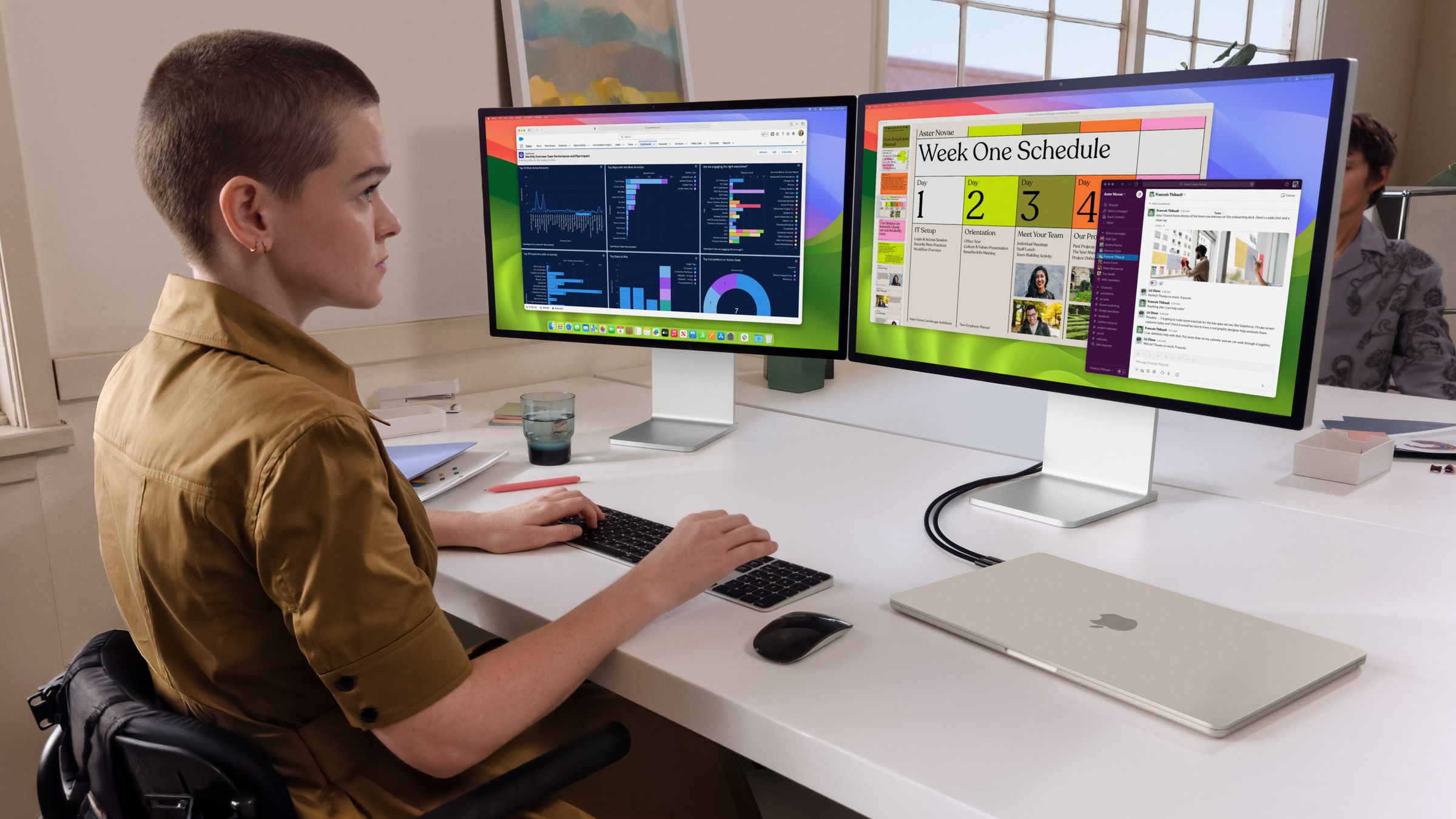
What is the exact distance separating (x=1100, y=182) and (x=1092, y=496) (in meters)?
0.39

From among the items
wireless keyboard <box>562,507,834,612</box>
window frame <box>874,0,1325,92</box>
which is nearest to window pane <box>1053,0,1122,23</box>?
window frame <box>874,0,1325,92</box>

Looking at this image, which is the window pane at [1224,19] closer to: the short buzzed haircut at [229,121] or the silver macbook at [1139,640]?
the silver macbook at [1139,640]

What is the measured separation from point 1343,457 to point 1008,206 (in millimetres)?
617

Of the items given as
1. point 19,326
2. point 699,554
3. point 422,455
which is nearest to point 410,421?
point 422,455

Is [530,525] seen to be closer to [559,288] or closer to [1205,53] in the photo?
[559,288]

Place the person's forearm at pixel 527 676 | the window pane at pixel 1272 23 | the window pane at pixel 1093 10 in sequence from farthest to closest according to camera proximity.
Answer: the window pane at pixel 1272 23 → the window pane at pixel 1093 10 → the person's forearm at pixel 527 676

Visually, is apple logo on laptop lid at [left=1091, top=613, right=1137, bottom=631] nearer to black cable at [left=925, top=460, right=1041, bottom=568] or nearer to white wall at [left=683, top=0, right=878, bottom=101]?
black cable at [left=925, top=460, right=1041, bottom=568]

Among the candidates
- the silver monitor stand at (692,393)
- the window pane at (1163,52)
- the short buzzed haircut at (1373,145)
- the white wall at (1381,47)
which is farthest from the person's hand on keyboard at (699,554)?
the white wall at (1381,47)

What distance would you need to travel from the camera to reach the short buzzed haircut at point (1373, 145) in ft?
7.59

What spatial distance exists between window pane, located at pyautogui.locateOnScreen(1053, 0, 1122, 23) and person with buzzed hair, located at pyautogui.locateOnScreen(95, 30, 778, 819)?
3.35 m

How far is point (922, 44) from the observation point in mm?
3199

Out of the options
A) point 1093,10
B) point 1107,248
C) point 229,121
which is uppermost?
point 1093,10

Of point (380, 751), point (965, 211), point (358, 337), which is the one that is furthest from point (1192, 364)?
point (358, 337)

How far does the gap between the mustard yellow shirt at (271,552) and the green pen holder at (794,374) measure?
45.1 inches
